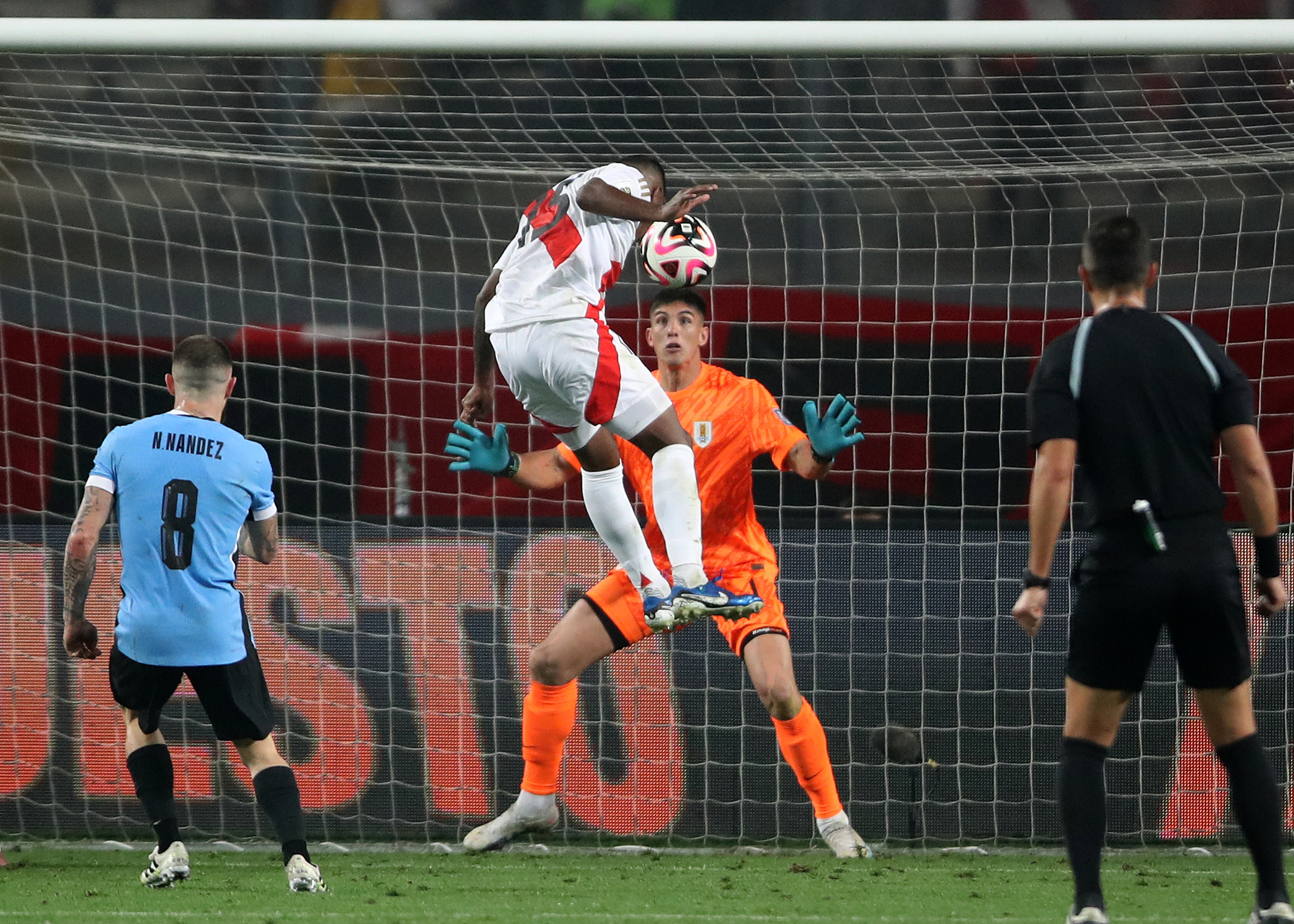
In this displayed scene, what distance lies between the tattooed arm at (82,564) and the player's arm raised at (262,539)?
16.6 inches

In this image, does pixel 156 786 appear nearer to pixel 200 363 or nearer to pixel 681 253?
pixel 200 363

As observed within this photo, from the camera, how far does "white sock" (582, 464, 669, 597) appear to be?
479 cm

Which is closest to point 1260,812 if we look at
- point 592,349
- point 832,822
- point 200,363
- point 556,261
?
point 592,349

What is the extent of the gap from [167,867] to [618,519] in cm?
182

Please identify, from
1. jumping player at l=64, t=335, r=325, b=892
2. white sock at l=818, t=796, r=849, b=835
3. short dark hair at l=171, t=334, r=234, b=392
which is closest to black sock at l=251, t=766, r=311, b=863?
jumping player at l=64, t=335, r=325, b=892

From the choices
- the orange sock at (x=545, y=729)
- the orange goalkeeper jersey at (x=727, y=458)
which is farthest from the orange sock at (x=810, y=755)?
the orange sock at (x=545, y=729)

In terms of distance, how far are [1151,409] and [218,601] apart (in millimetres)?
2754

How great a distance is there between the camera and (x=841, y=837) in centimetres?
559

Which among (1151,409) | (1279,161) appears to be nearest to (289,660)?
(1151,409)

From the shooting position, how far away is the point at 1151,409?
3.50m

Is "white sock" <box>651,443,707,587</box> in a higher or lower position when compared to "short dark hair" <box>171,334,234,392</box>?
lower

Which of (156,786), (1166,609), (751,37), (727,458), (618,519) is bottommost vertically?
(156,786)

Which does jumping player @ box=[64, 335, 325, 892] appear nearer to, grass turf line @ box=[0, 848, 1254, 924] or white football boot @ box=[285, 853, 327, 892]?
white football boot @ box=[285, 853, 327, 892]

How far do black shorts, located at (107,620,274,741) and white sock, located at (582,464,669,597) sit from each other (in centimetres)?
115
